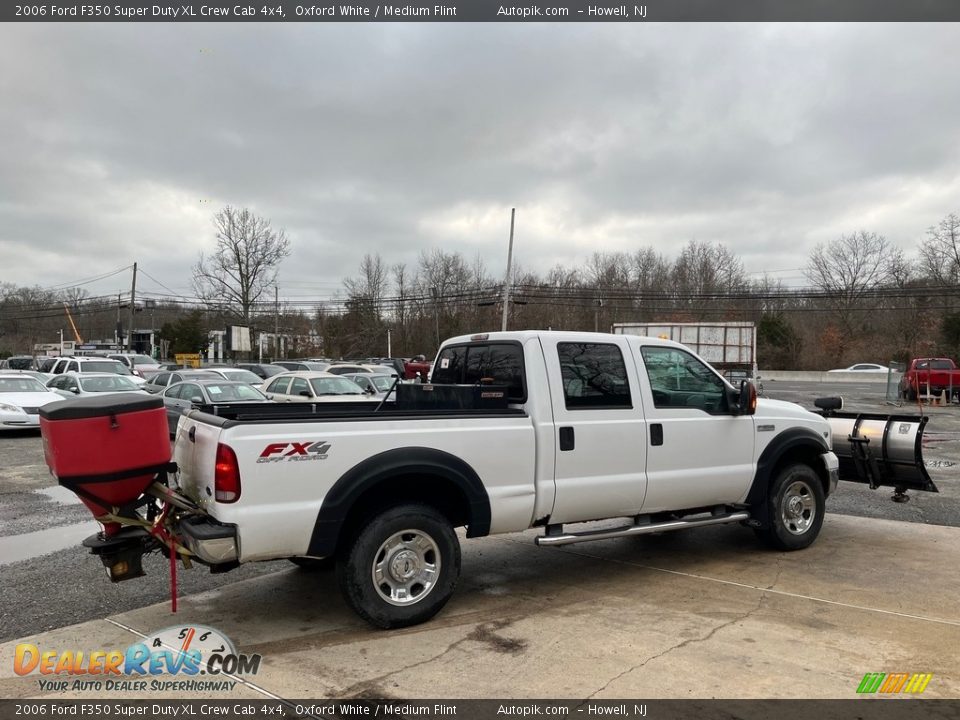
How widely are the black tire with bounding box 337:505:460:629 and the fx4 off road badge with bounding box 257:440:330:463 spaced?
1.94 feet

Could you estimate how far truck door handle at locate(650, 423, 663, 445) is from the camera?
5.43 meters

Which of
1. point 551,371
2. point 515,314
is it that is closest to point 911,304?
point 515,314

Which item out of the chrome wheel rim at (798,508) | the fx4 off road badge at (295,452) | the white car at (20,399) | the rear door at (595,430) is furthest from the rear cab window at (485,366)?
the white car at (20,399)

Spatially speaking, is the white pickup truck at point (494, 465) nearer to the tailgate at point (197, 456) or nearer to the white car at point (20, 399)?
the tailgate at point (197, 456)

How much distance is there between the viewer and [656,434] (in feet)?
17.9

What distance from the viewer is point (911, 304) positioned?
5384 centimetres

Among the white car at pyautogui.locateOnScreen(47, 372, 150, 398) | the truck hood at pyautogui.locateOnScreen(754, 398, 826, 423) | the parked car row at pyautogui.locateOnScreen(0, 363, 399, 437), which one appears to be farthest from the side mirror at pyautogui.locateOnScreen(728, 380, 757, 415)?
the white car at pyautogui.locateOnScreen(47, 372, 150, 398)

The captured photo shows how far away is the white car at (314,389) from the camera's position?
54.5 feet

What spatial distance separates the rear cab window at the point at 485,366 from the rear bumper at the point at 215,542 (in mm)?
2218

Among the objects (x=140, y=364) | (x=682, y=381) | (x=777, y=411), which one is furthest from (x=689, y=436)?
(x=140, y=364)

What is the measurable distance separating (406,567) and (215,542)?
1226 millimetres

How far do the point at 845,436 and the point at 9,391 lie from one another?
18113 millimetres

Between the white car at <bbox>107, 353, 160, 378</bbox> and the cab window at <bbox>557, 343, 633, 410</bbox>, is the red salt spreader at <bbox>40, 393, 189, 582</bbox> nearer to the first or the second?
the cab window at <bbox>557, 343, 633, 410</bbox>

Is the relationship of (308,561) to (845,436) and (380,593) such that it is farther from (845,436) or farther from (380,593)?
(845,436)
